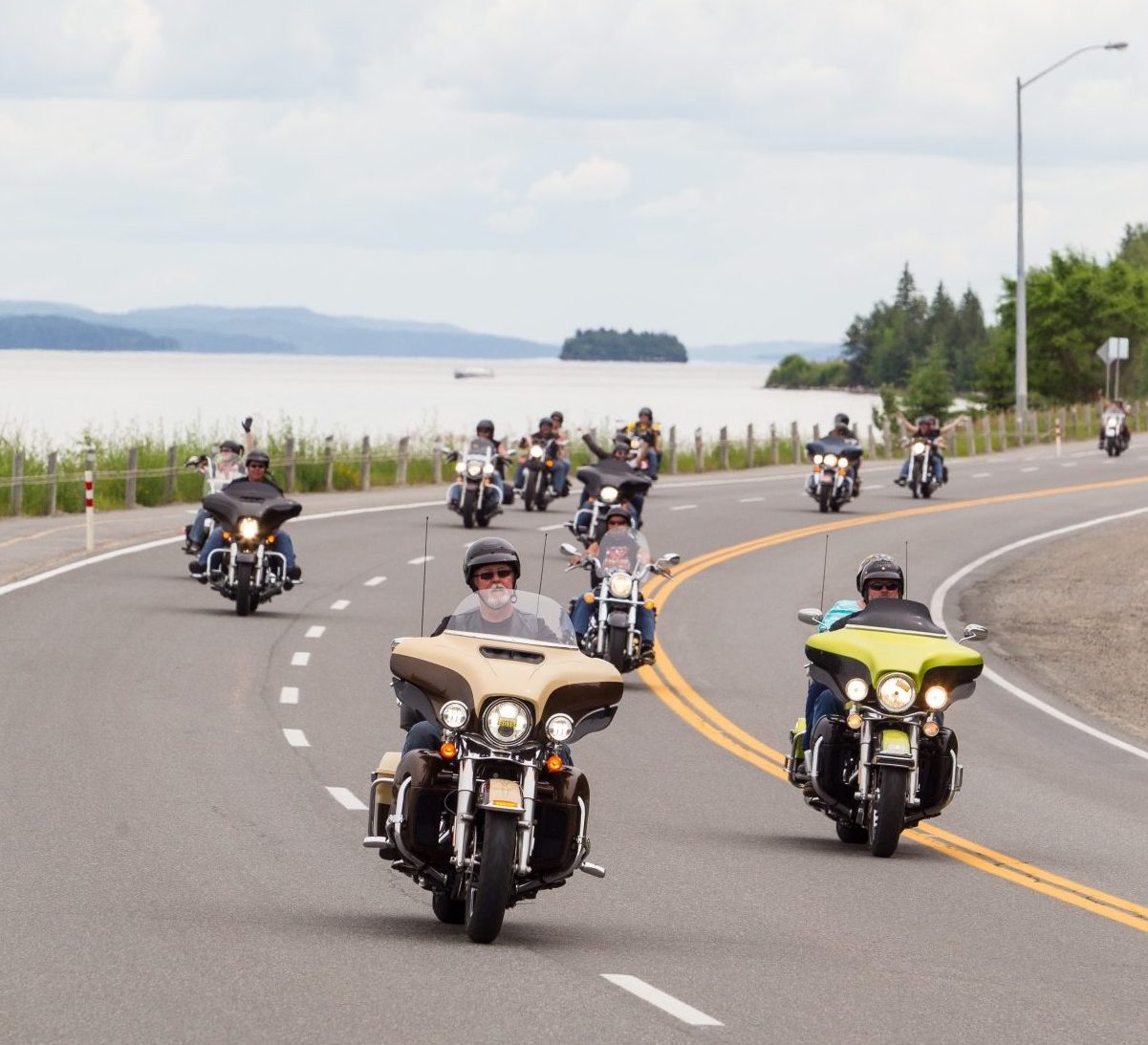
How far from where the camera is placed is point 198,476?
43031 millimetres

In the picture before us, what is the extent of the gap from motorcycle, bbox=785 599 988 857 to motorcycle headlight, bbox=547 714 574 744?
317 centimetres

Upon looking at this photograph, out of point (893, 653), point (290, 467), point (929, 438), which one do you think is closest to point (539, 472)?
point (290, 467)

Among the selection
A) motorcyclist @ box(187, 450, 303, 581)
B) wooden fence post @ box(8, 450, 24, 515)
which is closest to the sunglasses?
motorcyclist @ box(187, 450, 303, 581)

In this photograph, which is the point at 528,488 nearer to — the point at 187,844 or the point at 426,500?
the point at 426,500

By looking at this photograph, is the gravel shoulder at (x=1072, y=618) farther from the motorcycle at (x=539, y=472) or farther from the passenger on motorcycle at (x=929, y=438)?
the motorcycle at (x=539, y=472)

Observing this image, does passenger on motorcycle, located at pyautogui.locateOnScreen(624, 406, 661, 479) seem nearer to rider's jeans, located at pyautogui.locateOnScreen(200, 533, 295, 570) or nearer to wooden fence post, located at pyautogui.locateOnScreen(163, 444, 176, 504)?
wooden fence post, located at pyautogui.locateOnScreen(163, 444, 176, 504)

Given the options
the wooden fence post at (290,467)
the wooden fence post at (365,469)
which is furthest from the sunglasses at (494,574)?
the wooden fence post at (365,469)

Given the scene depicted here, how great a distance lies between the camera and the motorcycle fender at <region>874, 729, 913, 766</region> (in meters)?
12.2

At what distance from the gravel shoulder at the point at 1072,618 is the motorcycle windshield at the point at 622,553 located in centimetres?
440

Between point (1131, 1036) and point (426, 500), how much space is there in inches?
1451

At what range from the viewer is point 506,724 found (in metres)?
9.41

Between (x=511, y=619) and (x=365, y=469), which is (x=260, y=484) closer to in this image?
(x=511, y=619)

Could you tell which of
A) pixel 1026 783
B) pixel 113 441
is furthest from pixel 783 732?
pixel 113 441

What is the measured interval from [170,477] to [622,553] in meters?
22.9
